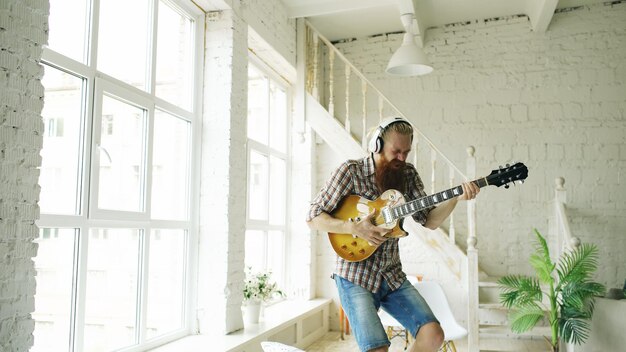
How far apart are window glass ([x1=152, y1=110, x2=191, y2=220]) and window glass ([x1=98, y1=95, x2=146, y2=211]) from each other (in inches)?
8.3

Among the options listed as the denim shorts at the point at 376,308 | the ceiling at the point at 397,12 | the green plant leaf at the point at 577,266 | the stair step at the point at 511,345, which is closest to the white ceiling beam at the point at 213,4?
the ceiling at the point at 397,12

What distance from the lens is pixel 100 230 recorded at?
10.5 ft

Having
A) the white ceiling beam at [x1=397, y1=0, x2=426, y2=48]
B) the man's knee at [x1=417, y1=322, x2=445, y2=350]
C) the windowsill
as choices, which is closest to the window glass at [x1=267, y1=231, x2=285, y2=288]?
the windowsill

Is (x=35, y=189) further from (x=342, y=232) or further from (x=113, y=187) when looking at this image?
(x=342, y=232)

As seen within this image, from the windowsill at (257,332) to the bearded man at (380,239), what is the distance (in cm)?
159

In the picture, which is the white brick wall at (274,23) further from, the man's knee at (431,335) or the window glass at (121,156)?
the man's knee at (431,335)

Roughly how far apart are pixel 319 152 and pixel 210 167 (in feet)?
9.12

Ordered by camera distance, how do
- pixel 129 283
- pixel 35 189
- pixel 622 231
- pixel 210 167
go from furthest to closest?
1. pixel 622 231
2. pixel 210 167
3. pixel 129 283
4. pixel 35 189

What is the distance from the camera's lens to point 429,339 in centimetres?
232

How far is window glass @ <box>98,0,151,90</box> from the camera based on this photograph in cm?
328

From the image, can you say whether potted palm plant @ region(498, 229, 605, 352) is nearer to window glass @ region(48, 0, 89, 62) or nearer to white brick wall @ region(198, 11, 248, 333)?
white brick wall @ region(198, 11, 248, 333)

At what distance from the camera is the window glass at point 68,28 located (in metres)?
2.86

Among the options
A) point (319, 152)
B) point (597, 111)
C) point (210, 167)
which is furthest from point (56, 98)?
point (597, 111)

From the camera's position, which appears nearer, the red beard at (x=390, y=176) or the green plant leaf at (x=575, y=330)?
the red beard at (x=390, y=176)
